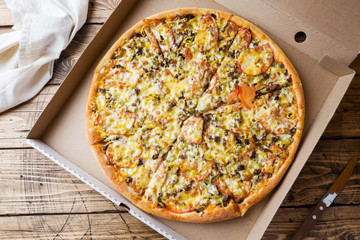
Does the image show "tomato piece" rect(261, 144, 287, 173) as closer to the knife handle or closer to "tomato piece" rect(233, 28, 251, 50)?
the knife handle

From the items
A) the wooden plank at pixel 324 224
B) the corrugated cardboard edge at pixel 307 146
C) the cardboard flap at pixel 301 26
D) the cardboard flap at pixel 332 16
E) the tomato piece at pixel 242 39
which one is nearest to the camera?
the corrugated cardboard edge at pixel 307 146

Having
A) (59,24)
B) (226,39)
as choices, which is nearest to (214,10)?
(226,39)

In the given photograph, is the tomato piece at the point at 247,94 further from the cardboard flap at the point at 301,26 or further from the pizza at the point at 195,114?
the cardboard flap at the point at 301,26

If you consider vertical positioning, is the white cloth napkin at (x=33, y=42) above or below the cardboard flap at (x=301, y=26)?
below

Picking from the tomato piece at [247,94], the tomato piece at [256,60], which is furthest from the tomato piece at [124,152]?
the tomato piece at [256,60]

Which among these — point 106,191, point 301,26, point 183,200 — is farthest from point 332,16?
point 106,191

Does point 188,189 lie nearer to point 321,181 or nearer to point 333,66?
point 321,181
